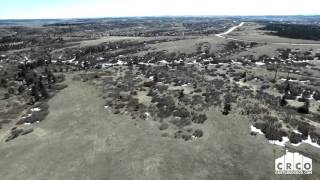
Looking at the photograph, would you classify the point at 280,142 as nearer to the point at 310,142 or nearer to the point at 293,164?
the point at 310,142

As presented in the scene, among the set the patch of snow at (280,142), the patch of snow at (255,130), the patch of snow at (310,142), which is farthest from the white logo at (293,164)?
the patch of snow at (255,130)

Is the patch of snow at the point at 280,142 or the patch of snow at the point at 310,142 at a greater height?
the patch of snow at the point at 280,142

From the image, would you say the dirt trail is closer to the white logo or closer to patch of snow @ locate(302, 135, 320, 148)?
the white logo

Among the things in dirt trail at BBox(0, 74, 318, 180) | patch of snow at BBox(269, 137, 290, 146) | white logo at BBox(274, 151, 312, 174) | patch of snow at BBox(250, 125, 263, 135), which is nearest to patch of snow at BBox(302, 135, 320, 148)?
patch of snow at BBox(269, 137, 290, 146)

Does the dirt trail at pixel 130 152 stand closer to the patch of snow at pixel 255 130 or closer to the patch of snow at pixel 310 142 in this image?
the patch of snow at pixel 255 130

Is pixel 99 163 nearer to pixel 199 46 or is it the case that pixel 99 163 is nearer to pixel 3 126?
pixel 3 126

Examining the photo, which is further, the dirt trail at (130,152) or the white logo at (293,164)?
the dirt trail at (130,152)
